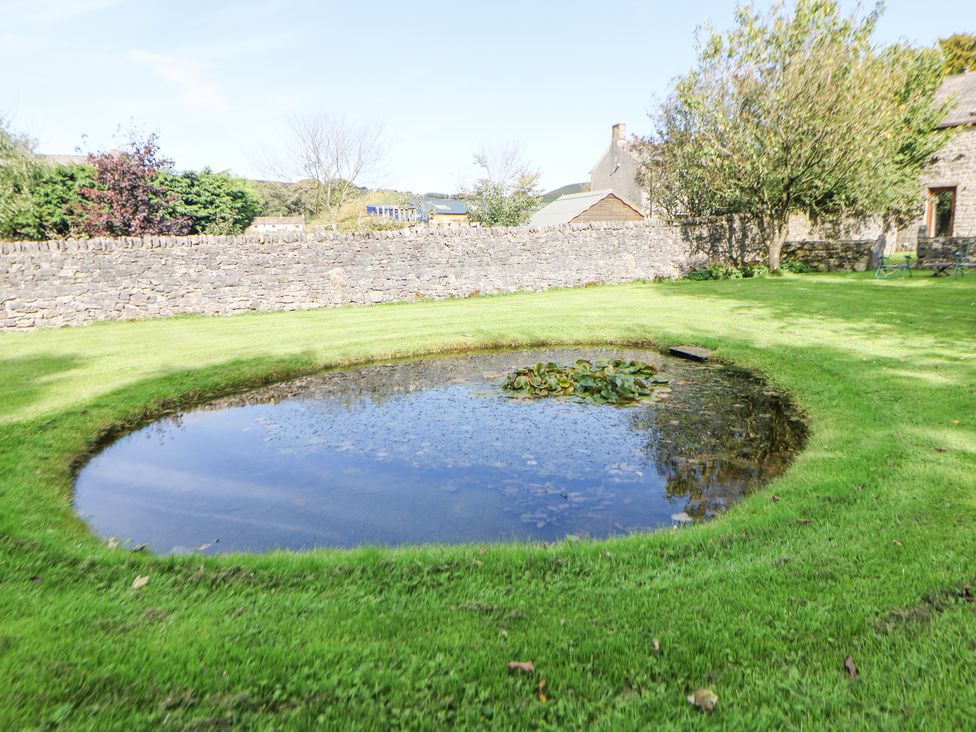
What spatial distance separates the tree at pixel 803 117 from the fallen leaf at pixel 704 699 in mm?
19855

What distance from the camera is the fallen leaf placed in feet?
7.19

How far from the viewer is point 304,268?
53.2 feet

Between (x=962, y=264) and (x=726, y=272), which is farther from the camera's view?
(x=726, y=272)

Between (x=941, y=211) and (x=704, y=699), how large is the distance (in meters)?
32.3

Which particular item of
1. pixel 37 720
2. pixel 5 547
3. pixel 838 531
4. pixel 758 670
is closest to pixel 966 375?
pixel 838 531

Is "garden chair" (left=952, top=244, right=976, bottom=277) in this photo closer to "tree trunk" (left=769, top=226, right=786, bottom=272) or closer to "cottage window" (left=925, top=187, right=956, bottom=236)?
"tree trunk" (left=769, top=226, right=786, bottom=272)

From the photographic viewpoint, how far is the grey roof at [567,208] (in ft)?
122

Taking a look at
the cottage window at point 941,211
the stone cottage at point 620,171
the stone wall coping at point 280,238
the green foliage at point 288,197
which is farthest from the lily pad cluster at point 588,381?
the green foliage at point 288,197

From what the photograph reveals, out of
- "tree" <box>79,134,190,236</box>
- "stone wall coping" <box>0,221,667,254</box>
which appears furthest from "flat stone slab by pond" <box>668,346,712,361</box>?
"tree" <box>79,134,190,236</box>

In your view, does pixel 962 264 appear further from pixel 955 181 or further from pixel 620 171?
pixel 620 171

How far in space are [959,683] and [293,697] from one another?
2.66m

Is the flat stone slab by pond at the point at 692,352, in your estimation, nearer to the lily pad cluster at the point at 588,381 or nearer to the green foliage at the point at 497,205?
the lily pad cluster at the point at 588,381

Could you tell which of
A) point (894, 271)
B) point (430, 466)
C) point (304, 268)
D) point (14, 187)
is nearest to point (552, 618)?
point (430, 466)

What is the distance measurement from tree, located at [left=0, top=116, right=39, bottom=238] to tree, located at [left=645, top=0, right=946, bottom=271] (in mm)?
26205
